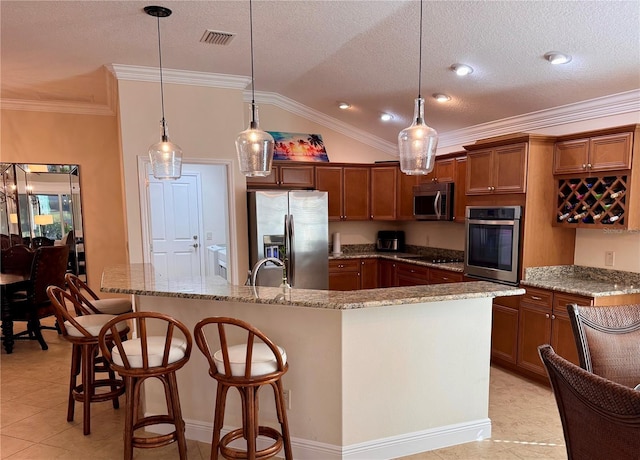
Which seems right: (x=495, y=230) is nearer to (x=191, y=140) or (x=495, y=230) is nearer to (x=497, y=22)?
(x=497, y=22)

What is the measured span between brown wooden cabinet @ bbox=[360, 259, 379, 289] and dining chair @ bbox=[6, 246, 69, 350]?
12.0 feet

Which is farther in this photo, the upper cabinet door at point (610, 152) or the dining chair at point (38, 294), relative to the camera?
the dining chair at point (38, 294)

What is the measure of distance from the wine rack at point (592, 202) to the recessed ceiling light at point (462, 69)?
1.28 metres

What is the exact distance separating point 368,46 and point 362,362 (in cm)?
268

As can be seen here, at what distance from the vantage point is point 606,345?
1.91m

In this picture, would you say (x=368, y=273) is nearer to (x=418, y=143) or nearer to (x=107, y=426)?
(x=418, y=143)

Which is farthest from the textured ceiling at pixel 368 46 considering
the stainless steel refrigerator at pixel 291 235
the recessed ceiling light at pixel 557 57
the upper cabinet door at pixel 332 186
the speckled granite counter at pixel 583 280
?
the speckled granite counter at pixel 583 280

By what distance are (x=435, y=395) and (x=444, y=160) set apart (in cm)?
309

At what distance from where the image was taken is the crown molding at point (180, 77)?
3.99 meters

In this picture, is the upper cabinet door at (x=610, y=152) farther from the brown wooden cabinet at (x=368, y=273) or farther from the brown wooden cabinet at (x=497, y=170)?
the brown wooden cabinet at (x=368, y=273)

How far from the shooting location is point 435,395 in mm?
2482

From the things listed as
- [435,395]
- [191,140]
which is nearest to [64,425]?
[435,395]

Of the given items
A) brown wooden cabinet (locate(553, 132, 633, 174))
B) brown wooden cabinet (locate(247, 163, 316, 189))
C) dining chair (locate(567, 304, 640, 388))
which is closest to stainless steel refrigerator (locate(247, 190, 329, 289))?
brown wooden cabinet (locate(247, 163, 316, 189))

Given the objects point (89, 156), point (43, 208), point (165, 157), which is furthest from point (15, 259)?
point (165, 157)
